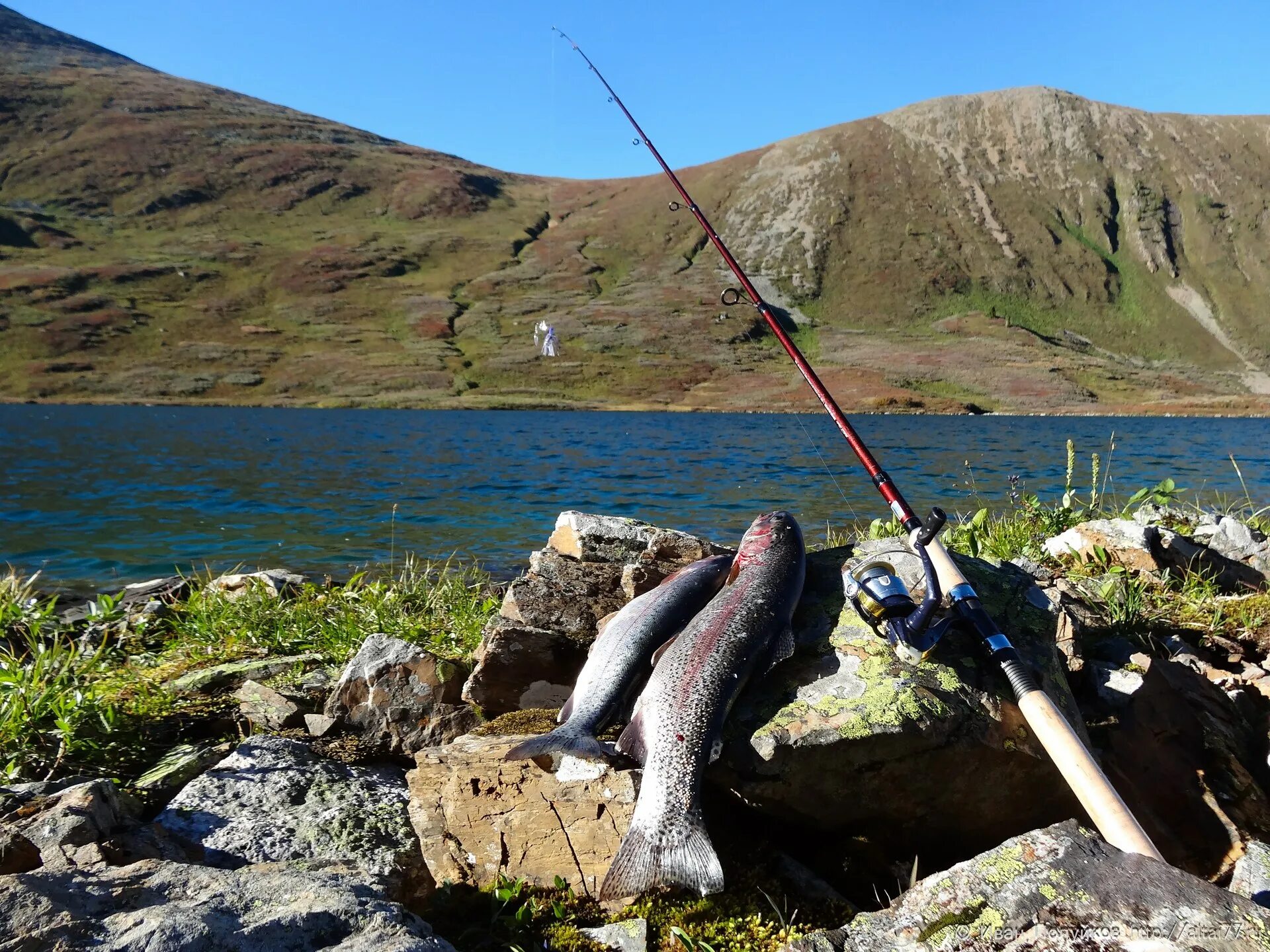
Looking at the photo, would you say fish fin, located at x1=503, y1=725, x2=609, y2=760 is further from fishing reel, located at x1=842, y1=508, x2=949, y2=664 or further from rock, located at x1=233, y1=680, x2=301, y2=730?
rock, located at x1=233, y1=680, x2=301, y2=730

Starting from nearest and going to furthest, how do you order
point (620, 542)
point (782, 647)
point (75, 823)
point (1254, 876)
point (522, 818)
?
1. point (1254, 876)
2. point (75, 823)
3. point (522, 818)
4. point (782, 647)
5. point (620, 542)

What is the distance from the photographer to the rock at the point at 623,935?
2.74 metres

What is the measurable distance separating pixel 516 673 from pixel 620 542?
1950 mm

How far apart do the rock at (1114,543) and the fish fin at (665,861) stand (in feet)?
17.3

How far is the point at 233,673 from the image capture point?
543 cm

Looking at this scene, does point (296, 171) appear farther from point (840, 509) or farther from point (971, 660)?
point (971, 660)

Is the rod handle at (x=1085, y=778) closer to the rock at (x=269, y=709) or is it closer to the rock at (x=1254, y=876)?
the rock at (x=1254, y=876)

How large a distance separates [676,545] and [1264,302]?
573ft

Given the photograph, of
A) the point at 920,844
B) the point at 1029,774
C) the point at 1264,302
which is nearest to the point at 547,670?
the point at 920,844

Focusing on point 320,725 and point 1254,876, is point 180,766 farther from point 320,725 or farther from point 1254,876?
point 1254,876

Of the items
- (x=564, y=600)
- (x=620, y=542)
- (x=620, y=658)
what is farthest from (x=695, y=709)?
(x=620, y=542)

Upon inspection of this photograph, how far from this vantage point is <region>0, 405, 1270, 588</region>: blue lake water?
560 inches

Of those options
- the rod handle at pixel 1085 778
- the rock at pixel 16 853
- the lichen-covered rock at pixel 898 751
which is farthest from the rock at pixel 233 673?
the rod handle at pixel 1085 778

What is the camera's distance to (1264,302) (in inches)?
5517
